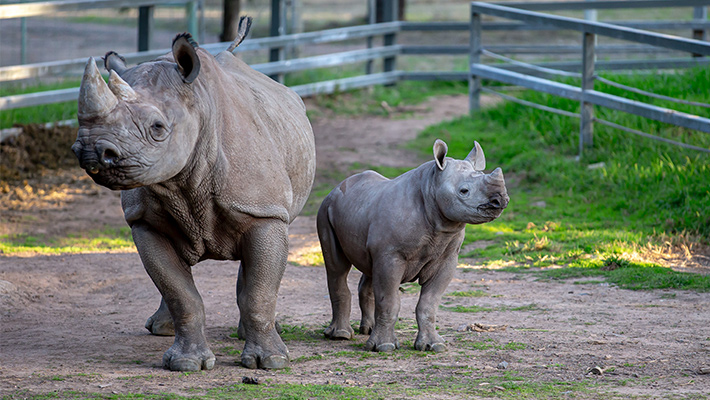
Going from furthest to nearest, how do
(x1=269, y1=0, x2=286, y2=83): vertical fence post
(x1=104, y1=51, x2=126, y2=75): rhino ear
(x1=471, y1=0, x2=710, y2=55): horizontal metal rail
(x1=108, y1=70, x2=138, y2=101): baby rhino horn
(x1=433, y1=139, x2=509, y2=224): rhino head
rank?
(x1=269, y1=0, x2=286, y2=83): vertical fence post, (x1=471, y1=0, x2=710, y2=55): horizontal metal rail, (x1=433, y1=139, x2=509, y2=224): rhino head, (x1=104, y1=51, x2=126, y2=75): rhino ear, (x1=108, y1=70, x2=138, y2=101): baby rhino horn

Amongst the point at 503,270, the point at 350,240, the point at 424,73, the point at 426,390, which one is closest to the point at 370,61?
the point at 424,73

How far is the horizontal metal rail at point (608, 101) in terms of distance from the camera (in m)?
9.02

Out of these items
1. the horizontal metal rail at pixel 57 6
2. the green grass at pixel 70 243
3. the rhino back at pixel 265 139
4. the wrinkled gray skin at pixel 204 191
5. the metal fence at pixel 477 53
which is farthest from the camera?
the horizontal metal rail at pixel 57 6

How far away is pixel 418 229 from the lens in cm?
551

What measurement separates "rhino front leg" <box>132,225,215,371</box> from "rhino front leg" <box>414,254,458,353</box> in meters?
1.22

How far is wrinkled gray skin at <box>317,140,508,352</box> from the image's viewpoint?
534cm

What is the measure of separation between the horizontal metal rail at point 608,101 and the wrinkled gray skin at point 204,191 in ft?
16.1

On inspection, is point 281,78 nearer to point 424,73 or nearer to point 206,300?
point 424,73

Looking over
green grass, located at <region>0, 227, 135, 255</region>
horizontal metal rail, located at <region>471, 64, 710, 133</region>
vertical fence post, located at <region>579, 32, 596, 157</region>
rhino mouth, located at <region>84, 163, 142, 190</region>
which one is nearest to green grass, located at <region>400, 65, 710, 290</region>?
vertical fence post, located at <region>579, 32, 596, 157</region>

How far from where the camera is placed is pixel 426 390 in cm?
469

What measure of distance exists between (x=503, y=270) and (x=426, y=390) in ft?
11.0

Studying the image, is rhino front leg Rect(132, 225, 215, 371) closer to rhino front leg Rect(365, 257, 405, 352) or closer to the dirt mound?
rhino front leg Rect(365, 257, 405, 352)

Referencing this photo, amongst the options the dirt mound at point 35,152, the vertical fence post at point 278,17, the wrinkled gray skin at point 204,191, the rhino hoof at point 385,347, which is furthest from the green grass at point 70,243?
the vertical fence post at point 278,17

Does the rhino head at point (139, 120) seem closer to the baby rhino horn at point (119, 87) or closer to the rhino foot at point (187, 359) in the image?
the baby rhino horn at point (119, 87)
